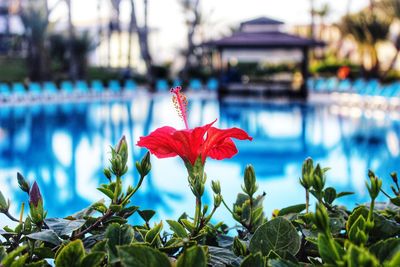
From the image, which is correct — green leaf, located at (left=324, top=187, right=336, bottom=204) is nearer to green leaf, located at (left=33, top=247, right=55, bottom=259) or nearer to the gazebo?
green leaf, located at (left=33, top=247, right=55, bottom=259)

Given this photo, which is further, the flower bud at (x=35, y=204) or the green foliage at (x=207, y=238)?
the flower bud at (x=35, y=204)

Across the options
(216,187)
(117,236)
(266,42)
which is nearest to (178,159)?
(216,187)

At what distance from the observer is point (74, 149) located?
11805 millimetres

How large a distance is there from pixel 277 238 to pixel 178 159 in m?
9.69

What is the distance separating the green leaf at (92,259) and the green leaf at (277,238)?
0.37 m

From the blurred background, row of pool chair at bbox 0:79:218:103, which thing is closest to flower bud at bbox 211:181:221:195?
the blurred background

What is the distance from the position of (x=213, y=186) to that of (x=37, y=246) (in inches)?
19.1

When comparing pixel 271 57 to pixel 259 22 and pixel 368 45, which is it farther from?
pixel 368 45

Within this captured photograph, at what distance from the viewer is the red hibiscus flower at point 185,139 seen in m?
1.42

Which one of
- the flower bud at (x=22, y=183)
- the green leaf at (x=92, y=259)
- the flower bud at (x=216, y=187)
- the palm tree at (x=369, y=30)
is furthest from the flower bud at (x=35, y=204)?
the palm tree at (x=369, y=30)

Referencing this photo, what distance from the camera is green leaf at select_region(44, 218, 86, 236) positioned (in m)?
1.39

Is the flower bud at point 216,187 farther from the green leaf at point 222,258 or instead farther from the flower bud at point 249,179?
the green leaf at point 222,258

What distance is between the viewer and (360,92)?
69.4 feet

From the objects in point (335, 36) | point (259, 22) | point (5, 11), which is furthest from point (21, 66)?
point (335, 36)
